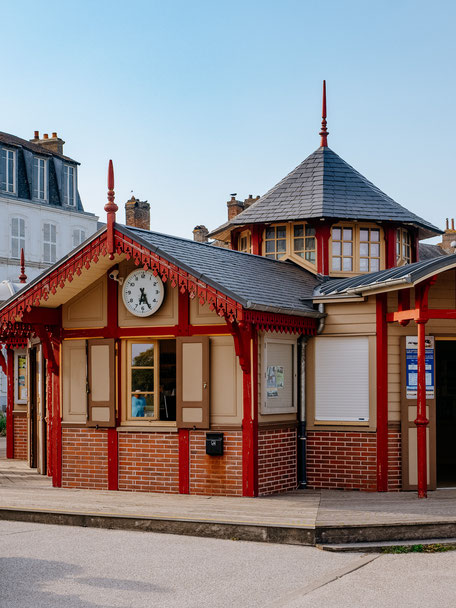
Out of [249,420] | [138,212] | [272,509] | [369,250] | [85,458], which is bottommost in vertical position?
[272,509]

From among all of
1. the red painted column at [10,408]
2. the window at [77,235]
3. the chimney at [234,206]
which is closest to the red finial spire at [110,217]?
the red painted column at [10,408]

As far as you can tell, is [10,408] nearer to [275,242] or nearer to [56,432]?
[56,432]

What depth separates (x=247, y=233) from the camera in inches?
604

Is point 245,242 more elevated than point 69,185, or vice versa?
point 69,185

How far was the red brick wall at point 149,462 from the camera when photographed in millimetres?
11828

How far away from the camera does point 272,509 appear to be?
10.2 metres

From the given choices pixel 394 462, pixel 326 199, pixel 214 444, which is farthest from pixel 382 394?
pixel 326 199

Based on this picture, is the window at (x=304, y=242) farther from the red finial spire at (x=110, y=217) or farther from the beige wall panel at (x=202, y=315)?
the red finial spire at (x=110, y=217)

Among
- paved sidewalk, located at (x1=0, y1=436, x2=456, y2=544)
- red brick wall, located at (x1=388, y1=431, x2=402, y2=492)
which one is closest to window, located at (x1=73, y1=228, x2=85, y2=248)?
paved sidewalk, located at (x1=0, y1=436, x2=456, y2=544)

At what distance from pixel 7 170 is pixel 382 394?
83.8 feet

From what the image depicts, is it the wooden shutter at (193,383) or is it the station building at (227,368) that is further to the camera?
the wooden shutter at (193,383)

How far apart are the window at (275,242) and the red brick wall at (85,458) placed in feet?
14.3

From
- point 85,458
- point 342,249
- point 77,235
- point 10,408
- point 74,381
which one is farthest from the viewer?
point 77,235

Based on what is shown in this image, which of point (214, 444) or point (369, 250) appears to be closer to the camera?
point (214, 444)
